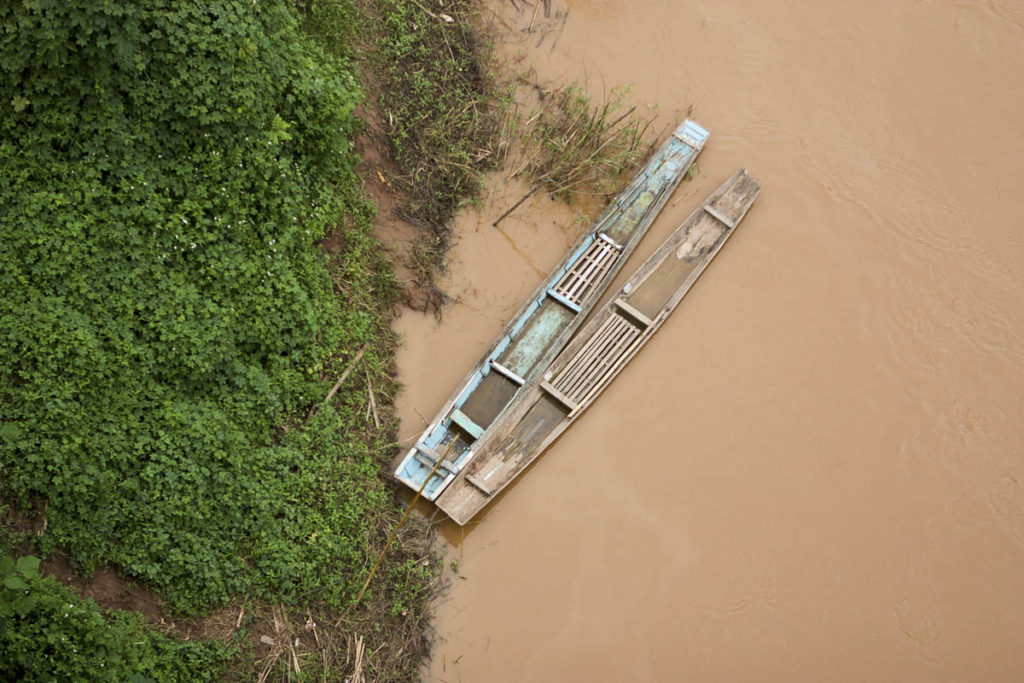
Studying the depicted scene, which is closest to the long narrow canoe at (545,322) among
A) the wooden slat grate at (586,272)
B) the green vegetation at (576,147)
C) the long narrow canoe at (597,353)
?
the wooden slat grate at (586,272)

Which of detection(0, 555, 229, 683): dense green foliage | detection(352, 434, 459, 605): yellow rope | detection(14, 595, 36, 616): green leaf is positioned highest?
detection(352, 434, 459, 605): yellow rope

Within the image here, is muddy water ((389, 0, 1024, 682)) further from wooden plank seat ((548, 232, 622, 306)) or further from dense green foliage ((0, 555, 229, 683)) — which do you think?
dense green foliage ((0, 555, 229, 683))

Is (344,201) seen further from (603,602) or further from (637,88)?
(603,602)

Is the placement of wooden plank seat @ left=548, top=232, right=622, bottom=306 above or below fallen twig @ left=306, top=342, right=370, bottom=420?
above

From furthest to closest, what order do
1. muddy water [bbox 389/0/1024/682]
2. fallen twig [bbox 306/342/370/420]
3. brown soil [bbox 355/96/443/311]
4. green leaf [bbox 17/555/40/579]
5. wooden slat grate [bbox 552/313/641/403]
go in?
brown soil [bbox 355/96/443/311] → wooden slat grate [bbox 552/313/641/403] → muddy water [bbox 389/0/1024/682] → fallen twig [bbox 306/342/370/420] → green leaf [bbox 17/555/40/579]

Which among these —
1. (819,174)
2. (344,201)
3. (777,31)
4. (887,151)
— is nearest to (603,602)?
(344,201)

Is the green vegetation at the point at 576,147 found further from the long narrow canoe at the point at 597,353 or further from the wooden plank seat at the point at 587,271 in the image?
the long narrow canoe at the point at 597,353

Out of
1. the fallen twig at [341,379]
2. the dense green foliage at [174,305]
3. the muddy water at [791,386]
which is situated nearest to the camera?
the dense green foliage at [174,305]

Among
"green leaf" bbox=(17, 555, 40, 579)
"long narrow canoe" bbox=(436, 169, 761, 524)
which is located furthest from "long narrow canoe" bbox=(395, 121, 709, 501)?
"green leaf" bbox=(17, 555, 40, 579)
